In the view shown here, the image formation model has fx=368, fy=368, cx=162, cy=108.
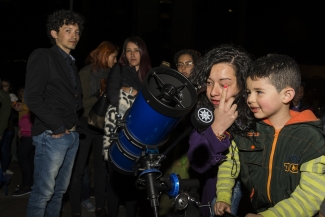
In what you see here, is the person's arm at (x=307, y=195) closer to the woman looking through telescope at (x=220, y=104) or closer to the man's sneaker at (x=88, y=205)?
the woman looking through telescope at (x=220, y=104)

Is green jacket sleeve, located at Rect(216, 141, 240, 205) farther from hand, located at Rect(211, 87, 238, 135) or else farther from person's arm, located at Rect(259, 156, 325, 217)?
person's arm, located at Rect(259, 156, 325, 217)

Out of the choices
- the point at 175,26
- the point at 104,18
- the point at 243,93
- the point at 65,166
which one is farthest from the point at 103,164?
the point at 104,18

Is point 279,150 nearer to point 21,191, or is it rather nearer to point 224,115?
point 224,115

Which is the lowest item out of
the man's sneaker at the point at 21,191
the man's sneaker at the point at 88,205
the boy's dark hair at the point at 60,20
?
the man's sneaker at the point at 21,191

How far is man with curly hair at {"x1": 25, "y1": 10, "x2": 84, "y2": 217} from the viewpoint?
331 cm

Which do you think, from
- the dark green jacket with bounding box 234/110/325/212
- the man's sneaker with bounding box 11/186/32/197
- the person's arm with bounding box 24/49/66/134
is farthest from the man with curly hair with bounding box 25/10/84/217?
the man's sneaker with bounding box 11/186/32/197

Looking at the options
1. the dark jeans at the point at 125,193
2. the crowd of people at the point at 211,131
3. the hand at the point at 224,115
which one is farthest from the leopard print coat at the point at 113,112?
the hand at the point at 224,115

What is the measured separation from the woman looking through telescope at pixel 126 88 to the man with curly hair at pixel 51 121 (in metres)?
0.45

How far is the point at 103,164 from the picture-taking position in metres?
4.52

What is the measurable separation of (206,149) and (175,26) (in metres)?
12.2

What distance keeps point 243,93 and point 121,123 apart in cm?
92

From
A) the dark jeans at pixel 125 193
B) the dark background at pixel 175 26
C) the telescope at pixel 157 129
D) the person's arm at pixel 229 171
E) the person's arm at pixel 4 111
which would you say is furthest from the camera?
the dark background at pixel 175 26

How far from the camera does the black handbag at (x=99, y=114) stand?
4.08 m

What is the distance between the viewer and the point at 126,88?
3.90 meters
